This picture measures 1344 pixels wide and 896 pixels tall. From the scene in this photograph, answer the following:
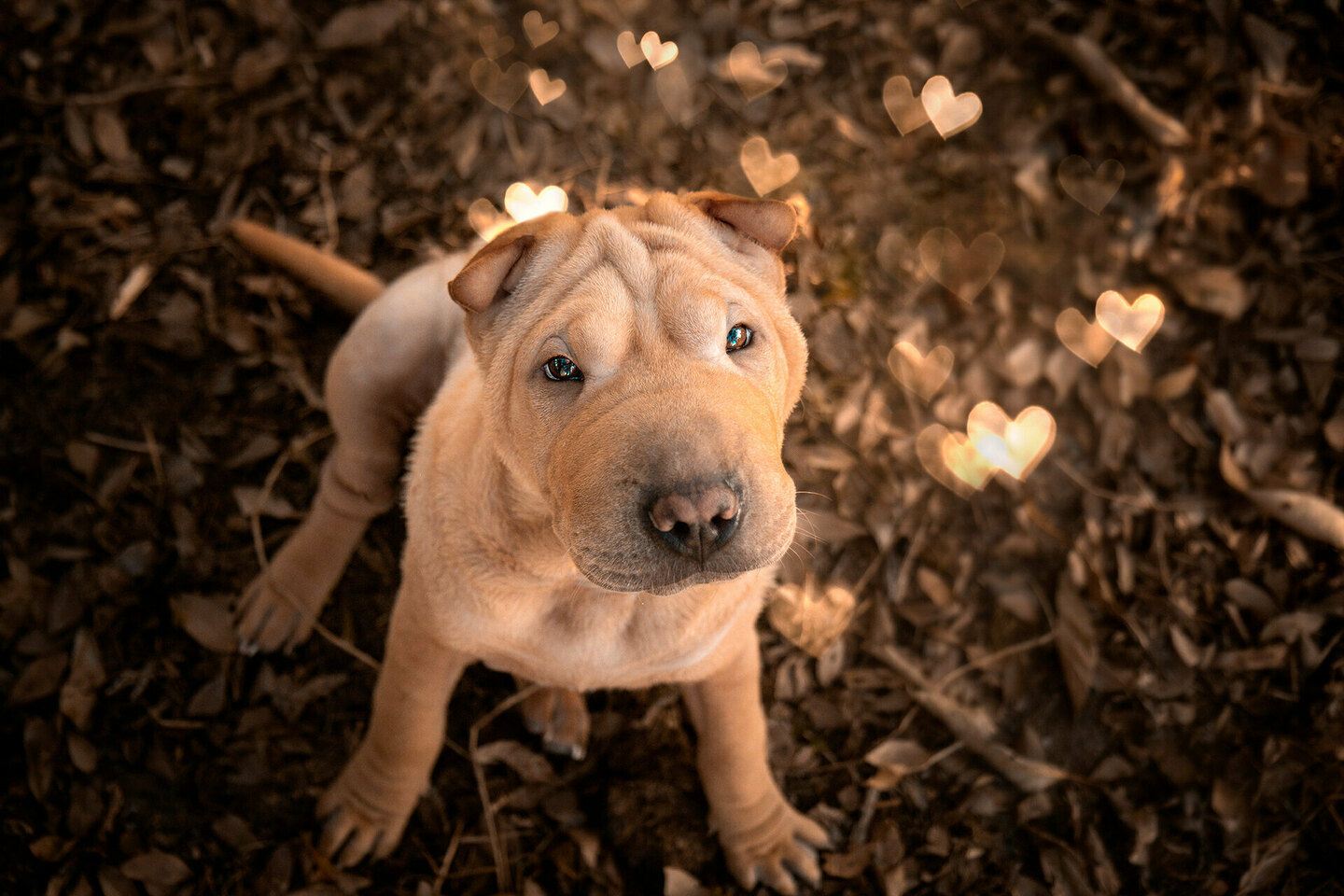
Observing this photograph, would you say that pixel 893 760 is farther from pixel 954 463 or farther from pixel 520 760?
pixel 520 760

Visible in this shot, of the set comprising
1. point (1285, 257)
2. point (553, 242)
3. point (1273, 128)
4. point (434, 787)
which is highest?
point (553, 242)

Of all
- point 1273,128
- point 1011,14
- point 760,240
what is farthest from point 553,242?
point 1273,128

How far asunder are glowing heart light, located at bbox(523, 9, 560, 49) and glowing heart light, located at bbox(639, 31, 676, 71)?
1.45 feet

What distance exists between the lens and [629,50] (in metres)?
4.52

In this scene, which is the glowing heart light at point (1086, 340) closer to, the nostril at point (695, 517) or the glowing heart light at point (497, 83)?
the glowing heart light at point (497, 83)

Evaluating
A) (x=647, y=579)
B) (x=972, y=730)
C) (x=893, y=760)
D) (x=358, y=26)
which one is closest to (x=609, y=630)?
(x=647, y=579)

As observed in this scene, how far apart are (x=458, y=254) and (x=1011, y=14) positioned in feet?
10.7

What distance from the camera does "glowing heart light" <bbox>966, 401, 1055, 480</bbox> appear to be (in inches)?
157

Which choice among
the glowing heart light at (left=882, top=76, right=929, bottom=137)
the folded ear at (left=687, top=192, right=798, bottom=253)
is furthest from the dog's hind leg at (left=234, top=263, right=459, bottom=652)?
the glowing heart light at (left=882, top=76, right=929, bottom=137)

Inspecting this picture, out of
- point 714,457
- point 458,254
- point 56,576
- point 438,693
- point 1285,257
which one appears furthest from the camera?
point 1285,257

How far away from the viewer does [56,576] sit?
11.5 ft

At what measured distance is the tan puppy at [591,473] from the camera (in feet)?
6.23

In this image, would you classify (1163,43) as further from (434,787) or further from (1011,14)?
(434,787)

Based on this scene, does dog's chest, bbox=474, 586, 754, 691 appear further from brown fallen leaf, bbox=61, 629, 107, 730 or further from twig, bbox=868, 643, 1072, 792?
brown fallen leaf, bbox=61, 629, 107, 730
